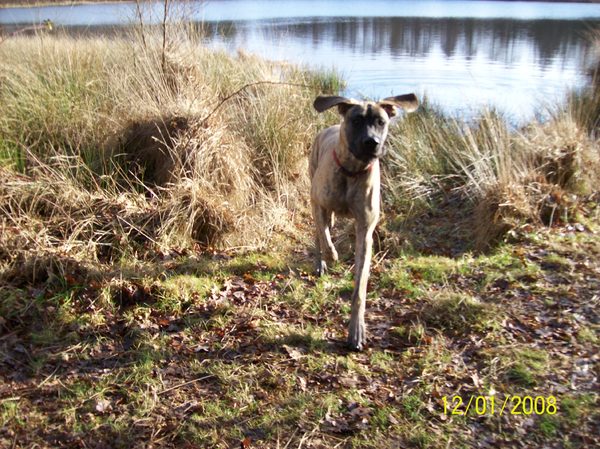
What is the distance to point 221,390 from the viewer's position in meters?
3.45

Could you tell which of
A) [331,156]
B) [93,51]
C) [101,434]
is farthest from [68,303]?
[93,51]

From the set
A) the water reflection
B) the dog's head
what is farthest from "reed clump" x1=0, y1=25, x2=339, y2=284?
the water reflection

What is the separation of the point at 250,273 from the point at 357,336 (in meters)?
1.51

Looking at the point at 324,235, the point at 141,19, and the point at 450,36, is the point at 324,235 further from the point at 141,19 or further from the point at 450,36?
the point at 450,36

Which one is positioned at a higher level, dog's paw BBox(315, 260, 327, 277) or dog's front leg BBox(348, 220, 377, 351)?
dog's front leg BBox(348, 220, 377, 351)

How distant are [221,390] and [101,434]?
75 cm

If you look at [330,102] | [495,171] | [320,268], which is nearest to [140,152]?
[320,268]

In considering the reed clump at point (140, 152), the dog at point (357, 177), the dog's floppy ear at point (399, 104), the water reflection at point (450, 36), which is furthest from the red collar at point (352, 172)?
the water reflection at point (450, 36)

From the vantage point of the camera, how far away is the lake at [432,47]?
10.1 m

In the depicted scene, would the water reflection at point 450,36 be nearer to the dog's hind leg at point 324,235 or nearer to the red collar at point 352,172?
the dog's hind leg at point 324,235

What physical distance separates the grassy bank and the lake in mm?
1805

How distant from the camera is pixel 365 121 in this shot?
4078mm
